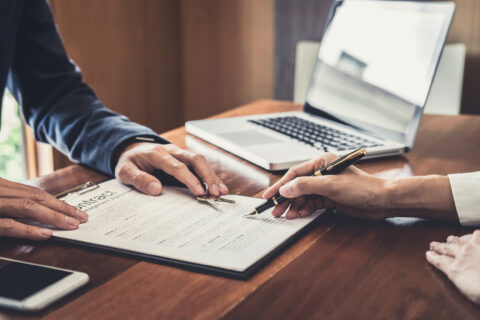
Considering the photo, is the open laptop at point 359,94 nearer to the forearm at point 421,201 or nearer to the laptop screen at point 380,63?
the laptop screen at point 380,63

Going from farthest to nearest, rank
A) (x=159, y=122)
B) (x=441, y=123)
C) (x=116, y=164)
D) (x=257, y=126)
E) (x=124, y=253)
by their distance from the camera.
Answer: (x=159, y=122), (x=441, y=123), (x=257, y=126), (x=116, y=164), (x=124, y=253)

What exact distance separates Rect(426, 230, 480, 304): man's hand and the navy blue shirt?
→ 1.88 feet

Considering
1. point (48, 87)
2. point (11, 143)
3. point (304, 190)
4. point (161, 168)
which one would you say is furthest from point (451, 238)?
point (11, 143)

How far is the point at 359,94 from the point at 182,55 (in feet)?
7.59

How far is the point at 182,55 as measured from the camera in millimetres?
3488

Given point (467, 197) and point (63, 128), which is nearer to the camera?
point (467, 197)

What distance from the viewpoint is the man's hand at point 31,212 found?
0.69 metres

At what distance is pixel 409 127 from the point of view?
1168mm

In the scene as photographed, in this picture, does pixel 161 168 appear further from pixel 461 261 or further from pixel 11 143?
pixel 11 143

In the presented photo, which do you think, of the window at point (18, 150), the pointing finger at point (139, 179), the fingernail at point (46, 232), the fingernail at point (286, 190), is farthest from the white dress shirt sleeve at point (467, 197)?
the window at point (18, 150)

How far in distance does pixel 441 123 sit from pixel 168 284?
110cm

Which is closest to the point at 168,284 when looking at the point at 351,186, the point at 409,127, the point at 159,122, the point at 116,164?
the point at 351,186

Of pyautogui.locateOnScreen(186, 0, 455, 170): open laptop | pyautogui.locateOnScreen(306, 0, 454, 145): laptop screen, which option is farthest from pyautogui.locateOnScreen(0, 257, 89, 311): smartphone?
pyautogui.locateOnScreen(306, 0, 454, 145): laptop screen

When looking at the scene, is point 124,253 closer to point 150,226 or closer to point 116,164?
point 150,226
